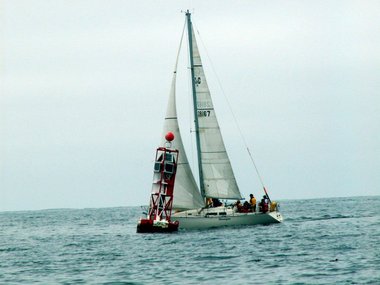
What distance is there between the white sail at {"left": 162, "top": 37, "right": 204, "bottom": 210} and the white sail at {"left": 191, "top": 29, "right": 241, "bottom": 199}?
224 centimetres

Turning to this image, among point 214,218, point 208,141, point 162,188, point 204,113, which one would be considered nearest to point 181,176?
point 162,188

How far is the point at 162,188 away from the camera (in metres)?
55.5

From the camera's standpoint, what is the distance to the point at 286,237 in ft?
163

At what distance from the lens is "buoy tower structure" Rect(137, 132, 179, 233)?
55.0 metres

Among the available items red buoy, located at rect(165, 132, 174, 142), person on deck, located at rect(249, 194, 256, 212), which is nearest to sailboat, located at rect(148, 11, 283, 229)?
person on deck, located at rect(249, 194, 256, 212)

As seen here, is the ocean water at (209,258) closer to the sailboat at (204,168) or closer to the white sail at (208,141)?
the sailboat at (204,168)

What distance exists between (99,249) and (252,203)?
46.8 feet

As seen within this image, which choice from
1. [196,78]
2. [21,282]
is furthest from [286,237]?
[21,282]

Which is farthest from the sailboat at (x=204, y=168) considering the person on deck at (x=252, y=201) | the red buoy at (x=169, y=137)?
the red buoy at (x=169, y=137)

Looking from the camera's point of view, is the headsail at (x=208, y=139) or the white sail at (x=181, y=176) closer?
the white sail at (x=181, y=176)

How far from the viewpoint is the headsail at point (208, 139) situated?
59250 mm

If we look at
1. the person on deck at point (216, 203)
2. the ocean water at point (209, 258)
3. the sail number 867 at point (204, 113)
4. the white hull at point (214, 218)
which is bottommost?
the ocean water at point (209, 258)

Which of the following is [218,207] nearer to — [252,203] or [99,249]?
[252,203]

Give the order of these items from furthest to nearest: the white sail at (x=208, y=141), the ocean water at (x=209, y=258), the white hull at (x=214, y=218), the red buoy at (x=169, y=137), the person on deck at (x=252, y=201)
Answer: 1. the white sail at (x=208, y=141)
2. the person on deck at (x=252, y=201)
3. the white hull at (x=214, y=218)
4. the red buoy at (x=169, y=137)
5. the ocean water at (x=209, y=258)
